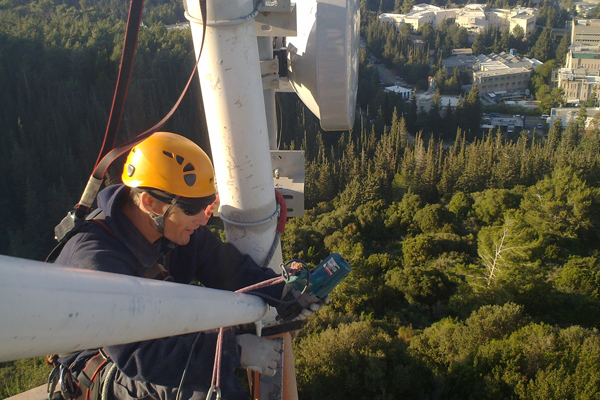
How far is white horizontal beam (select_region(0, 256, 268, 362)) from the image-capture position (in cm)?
99

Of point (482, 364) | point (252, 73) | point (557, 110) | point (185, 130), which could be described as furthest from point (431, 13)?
point (252, 73)

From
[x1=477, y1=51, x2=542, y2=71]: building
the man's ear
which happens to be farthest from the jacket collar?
[x1=477, y1=51, x2=542, y2=71]: building

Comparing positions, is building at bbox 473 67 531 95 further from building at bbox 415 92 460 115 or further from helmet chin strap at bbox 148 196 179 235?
helmet chin strap at bbox 148 196 179 235

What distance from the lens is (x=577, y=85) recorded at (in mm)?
52375

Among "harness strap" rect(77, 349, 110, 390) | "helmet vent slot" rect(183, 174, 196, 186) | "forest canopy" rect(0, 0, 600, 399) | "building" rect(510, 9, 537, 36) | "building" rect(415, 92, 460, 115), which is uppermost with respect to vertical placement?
"helmet vent slot" rect(183, 174, 196, 186)

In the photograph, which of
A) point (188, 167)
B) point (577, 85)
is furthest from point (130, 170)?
point (577, 85)

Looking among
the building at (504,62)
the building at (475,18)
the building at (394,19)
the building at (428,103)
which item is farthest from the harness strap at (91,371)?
the building at (394,19)

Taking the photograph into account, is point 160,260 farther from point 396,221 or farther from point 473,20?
point 473,20

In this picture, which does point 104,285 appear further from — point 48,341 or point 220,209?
point 220,209

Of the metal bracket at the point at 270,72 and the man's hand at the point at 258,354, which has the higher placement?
the metal bracket at the point at 270,72

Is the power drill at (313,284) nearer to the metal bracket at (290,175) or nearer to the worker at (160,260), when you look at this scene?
the worker at (160,260)

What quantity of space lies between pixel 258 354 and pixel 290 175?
1487 millimetres

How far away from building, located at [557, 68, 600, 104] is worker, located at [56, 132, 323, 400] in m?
57.4

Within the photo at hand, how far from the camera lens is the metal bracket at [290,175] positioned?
11.6 feet
